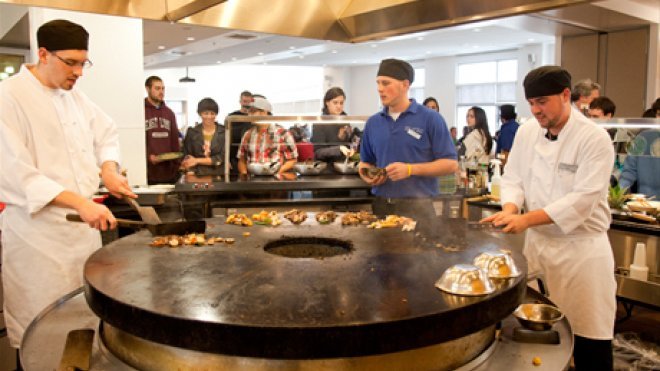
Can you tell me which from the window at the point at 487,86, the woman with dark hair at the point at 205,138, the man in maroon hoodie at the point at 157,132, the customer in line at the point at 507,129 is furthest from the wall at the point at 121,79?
the window at the point at 487,86

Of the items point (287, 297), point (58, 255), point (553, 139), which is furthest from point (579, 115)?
point (58, 255)

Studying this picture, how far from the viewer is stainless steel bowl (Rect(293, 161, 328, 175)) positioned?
17.4ft

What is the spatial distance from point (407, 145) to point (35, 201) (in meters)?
2.26

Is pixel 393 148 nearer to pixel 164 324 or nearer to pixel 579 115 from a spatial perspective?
pixel 579 115

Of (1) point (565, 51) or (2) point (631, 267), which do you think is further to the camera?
(1) point (565, 51)

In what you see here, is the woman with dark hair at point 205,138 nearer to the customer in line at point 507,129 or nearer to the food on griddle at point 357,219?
the food on griddle at point 357,219

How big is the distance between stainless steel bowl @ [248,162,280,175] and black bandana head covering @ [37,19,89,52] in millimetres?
2755

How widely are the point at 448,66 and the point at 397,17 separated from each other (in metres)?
16.3

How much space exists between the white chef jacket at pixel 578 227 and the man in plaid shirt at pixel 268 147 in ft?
9.52

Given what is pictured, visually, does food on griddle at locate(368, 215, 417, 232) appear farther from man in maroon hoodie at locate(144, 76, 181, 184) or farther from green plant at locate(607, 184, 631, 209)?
man in maroon hoodie at locate(144, 76, 181, 184)

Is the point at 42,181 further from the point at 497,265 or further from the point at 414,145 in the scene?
the point at 414,145

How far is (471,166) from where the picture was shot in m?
6.19

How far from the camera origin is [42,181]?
2.36 metres

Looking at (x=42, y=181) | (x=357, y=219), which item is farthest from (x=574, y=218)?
(x=42, y=181)
